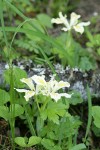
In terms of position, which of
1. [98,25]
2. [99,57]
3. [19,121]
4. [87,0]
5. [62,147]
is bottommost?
[62,147]

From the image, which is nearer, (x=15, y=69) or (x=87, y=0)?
(x=15, y=69)

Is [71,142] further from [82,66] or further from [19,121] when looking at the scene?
[82,66]

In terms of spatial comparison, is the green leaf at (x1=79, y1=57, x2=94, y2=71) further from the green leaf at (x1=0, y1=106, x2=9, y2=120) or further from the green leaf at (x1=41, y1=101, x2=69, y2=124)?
the green leaf at (x1=0, y1=106, x2=9, y2=120)

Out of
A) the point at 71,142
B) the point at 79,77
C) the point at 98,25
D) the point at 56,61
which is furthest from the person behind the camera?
the point at 98,25

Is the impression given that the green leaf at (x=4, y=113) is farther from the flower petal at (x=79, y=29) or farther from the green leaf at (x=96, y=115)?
the flower petal at (x=79, y=29)

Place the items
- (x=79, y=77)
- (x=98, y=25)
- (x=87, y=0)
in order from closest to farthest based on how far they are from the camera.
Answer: (x=79, y=77) → (x=98, y=25) → (x=87, y=0)

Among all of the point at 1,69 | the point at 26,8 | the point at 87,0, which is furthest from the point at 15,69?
the point at 87,0

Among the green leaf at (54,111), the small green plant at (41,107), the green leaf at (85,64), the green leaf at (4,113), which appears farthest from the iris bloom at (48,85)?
the green leaf at (85,64)

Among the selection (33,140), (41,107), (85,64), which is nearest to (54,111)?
(41,107)
